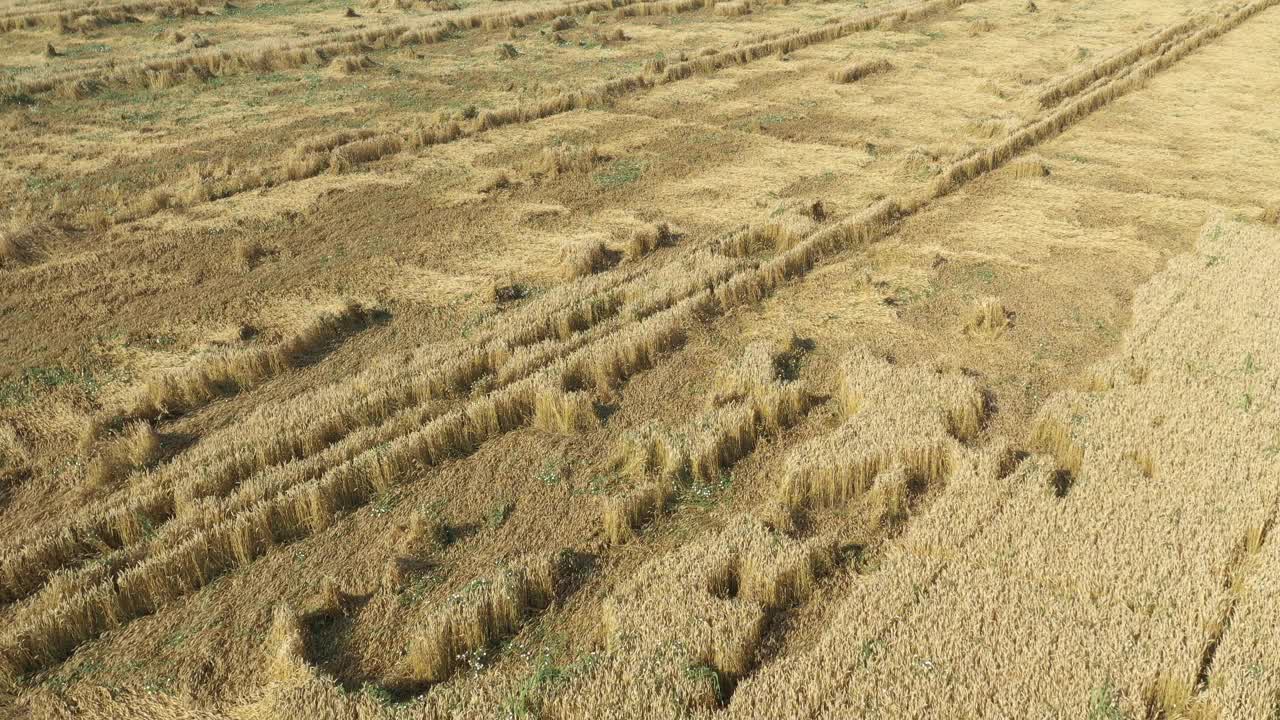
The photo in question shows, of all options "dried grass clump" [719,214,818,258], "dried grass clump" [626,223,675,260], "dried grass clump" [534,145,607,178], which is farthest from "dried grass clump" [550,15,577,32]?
"dried grass clump" [719,214,818,258]

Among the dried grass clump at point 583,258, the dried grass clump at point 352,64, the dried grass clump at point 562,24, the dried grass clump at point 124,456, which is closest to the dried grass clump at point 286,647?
the dried grass clump at point 124,456

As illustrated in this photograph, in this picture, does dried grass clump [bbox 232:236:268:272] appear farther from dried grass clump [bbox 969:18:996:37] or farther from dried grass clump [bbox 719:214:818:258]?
dried grass clump [bbox 969:18:996:37]

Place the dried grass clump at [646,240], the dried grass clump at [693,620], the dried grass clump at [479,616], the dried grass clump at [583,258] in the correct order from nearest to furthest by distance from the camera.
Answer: the dried grass clump at [693,620], the dried grass clump at [479,616], the dried grass clump at [583,258], the dried grass clump at [646,240]

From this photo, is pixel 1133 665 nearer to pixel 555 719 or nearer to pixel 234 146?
pixel 555 719

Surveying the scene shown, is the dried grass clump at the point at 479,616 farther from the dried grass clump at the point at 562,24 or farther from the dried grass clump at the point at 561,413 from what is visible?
the dried grass clump at the point at 562,24

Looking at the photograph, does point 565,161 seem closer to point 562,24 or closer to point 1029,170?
point 1029,170
